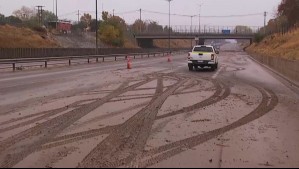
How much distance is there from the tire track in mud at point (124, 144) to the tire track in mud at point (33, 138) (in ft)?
3.64

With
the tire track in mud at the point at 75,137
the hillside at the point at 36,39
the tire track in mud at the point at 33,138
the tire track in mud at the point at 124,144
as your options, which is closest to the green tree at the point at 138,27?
the hillside at the point at 36,39

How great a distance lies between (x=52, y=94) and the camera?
17703 millimetres

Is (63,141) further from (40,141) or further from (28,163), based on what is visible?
(28,163)

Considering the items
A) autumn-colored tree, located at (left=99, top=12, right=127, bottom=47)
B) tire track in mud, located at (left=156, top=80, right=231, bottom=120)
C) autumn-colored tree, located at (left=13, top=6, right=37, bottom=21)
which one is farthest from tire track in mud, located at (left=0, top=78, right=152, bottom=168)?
autumn-colored tree, located at (left=13, top=6, right=37, bottom=21)

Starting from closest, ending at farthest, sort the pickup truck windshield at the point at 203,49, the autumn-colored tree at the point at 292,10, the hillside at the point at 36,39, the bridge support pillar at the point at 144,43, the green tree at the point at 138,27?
the pickup truck windshield at the point at 203,49 < the hillside at the point at 36,39 < the autumn-colored tree at the point at 292,10 < the bridge support pillar at the point at 144,43 < the green tree at the point at 138,27

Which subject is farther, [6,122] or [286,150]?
[6,122]

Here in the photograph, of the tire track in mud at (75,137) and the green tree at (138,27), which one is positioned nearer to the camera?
the tire track in mud at (75,137)

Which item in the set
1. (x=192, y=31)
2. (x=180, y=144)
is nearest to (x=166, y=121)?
(x=180, y=144)

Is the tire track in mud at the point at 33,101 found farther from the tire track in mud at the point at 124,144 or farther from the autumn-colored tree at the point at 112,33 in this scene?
the autumn-colored tree at the point at 112,33

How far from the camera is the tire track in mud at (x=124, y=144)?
23.6 ft

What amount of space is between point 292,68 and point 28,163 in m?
21.5

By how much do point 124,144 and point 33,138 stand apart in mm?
1849

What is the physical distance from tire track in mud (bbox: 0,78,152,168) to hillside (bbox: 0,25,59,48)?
221 feet

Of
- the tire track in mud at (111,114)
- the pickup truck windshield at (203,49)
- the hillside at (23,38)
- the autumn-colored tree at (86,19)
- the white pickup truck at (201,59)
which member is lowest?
the tire track in mud at (111,114)
